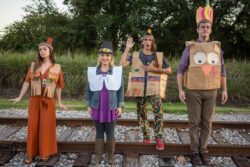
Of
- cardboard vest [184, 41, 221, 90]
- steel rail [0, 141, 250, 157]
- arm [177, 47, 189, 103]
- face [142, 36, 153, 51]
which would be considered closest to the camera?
cardboard vest [184, 41, 221, 90]

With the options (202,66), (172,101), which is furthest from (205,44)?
(172,101)

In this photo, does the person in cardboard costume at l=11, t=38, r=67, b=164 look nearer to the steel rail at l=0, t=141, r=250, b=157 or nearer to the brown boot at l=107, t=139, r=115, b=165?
the steel rail at l=0, t=141, r=250, b=157

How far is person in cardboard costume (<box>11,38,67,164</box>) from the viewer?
536 cm

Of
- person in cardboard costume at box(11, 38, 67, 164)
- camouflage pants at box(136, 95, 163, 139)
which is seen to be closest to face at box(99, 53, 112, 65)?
person in cardboard costume at box(11, 38, 67, 164)

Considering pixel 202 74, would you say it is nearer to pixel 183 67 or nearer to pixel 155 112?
pixel 183 67

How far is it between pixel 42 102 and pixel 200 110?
2.32 m

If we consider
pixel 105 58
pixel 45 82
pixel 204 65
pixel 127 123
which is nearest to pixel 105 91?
pixel 105 58

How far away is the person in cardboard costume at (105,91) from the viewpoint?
5.13 meters

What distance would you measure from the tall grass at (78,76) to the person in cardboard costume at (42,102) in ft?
22.8

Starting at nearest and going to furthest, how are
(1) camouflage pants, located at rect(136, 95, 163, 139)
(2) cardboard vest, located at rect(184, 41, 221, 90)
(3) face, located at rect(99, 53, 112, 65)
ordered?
(3) face, located at rect(99, 53, 112, 65) < (2) cardboard vest, located at rect(184, 41, 221, 90) < (1) camouflage pants, located at rect(136, 95, 163, 139)

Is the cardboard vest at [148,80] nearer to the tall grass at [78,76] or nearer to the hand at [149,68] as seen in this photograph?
the hand at [149,68]

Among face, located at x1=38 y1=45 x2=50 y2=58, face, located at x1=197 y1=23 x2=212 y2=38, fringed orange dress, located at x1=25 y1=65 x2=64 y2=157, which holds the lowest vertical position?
fringed orange dress, located at x1=25 y1=65 x2=64 y2=157

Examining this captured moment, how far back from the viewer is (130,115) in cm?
948

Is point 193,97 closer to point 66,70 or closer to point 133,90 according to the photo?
point 133,90
